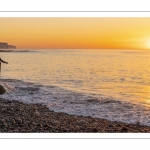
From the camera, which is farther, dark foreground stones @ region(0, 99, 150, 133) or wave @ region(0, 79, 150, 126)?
wave @ region(0, 79, 150, 126)

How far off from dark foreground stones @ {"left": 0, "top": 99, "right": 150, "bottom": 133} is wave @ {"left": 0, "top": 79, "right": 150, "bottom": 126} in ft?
2.49

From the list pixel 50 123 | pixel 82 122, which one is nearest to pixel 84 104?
pixel 82 122

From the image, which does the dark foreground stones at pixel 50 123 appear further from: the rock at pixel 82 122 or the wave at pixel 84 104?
the wave at pixel 84 104

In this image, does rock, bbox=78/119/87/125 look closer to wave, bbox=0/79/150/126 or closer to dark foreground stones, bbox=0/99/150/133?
dark foreground stones, bbox=0/99/150/133

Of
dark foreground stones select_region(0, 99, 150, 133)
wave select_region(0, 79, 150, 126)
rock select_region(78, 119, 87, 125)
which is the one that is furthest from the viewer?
wave select_region(0, 79, 150, 126)

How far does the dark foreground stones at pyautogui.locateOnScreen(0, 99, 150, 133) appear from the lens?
332 inches

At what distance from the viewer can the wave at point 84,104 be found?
10773 millimetres

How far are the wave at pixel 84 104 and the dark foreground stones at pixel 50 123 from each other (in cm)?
76

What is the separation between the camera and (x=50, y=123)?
357 inches

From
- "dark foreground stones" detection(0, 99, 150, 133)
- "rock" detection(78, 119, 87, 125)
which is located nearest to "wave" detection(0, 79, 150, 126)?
"dark foreground stones" detection(0, 99, 150, 133)

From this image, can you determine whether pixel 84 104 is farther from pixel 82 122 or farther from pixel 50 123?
pixel 50 123

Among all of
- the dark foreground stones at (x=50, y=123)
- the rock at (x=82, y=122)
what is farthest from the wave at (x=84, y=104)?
the rock at (x=82, y=122)

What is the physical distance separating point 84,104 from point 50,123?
153 inches
